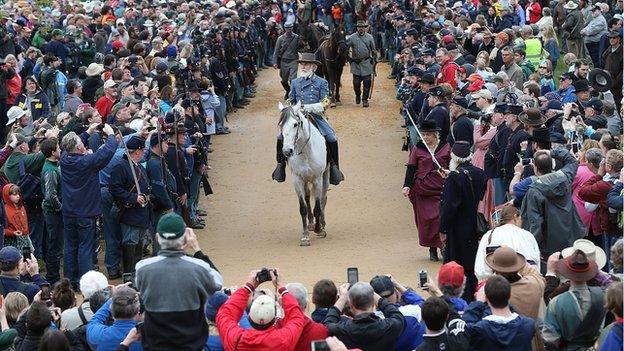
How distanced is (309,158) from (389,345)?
9365 mm

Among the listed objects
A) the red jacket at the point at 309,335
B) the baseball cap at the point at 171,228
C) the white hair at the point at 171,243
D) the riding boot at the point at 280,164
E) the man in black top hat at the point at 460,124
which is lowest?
the riding boot at the point at 280,164

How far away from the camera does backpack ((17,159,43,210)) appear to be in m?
16.1

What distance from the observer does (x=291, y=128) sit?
59.0 ft

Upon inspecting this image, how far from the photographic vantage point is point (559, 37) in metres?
34.7

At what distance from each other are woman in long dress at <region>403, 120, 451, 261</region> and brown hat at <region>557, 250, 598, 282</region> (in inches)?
257

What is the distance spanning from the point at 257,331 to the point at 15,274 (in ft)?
14.3

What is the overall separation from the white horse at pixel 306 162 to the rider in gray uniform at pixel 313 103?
7.2 inches

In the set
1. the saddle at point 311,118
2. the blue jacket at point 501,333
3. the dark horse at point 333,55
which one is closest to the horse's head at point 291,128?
the saddle at point 311,118

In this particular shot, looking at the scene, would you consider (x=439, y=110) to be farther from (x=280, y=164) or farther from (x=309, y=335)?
(x=309, y=335)

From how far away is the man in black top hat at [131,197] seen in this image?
15922mm

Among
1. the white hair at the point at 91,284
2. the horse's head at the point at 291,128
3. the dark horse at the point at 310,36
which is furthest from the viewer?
the dark horse at the point at 310,36

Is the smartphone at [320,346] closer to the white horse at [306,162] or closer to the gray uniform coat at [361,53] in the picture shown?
the white horse at [306,162]


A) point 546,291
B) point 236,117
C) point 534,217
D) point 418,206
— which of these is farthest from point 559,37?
point 546,291

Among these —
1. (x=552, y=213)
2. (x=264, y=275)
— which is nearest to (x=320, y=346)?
(x=264, y=275)
